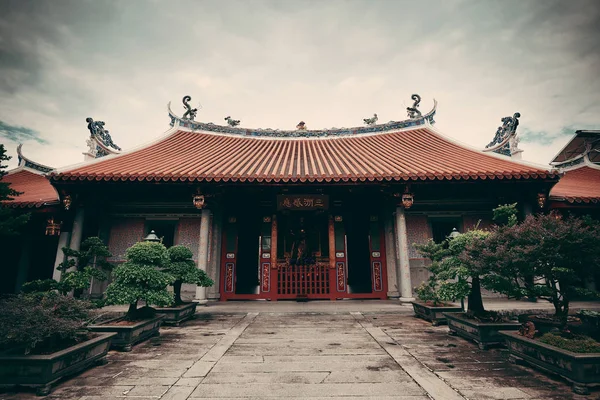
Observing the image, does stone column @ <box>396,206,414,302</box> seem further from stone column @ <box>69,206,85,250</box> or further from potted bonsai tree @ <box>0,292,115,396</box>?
stone column @ <box>69,206,85,250</box>

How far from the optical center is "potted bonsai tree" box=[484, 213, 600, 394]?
8.66 feet

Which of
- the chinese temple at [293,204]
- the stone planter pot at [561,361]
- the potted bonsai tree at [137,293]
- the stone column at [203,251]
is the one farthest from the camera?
the stone column at [203,251]

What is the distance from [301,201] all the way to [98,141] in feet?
21.9

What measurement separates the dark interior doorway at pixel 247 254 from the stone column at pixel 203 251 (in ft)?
4.09

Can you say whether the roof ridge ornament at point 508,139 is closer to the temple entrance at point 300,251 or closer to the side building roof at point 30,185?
the temple entrance at point 300,251

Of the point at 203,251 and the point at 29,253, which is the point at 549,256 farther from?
the point at 29,253

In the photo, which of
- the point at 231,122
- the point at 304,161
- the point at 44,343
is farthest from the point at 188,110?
the point at 44,343

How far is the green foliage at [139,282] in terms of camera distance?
13.4 ft

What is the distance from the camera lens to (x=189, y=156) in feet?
29.7

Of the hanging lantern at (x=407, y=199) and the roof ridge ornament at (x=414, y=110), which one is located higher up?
the roof ridge ornament at (x=414, y=110)

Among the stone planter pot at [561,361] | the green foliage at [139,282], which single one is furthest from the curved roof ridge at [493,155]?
the green foliage at [139,282]

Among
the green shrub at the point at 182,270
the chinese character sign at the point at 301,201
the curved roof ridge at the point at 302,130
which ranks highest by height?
the curved roof ridge at the point at 302,130

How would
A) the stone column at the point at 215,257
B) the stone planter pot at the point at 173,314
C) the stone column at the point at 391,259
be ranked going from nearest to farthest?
the stone planter pot at the point at 173,314 → the stone column at the point at 215,257 → the stone column at the point at 391,259

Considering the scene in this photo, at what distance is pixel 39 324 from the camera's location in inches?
108
